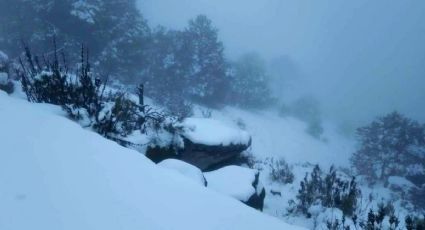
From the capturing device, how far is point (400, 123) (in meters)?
23.8

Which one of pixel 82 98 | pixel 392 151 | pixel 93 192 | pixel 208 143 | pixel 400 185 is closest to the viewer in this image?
pixel 93 192

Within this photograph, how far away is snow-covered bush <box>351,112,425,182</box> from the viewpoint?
22547 mm

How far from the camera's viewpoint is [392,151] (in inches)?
928

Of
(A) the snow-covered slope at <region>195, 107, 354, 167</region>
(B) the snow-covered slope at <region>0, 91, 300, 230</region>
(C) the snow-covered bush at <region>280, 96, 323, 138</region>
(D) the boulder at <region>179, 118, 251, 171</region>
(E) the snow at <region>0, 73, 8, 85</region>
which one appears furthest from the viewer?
(C) the snow-covered bush at <region>280, 96, 323, 138</region>

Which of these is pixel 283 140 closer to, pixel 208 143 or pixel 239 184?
pixel 208 143

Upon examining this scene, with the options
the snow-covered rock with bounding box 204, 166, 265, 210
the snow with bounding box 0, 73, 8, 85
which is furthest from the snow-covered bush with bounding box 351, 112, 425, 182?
the snow with bounding box 0, 73, 8, 85

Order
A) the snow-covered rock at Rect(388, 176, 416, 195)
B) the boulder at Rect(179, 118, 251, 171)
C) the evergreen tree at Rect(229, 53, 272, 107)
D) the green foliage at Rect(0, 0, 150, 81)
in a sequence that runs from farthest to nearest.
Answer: the evergreen tree at Rect(229, 53, 272, 107), the green foliage at Rect(0, 0, 150, 81), the snow-covered rock at Rect(388, 176, 416, 195), the boulder at Rect(179, 118, 251, 171)

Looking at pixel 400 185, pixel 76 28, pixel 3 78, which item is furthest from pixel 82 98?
pixel 400 185

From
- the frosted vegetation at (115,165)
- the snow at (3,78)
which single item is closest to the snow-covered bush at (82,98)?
the frosted vegetation at (115,165)

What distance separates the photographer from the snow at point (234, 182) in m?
4.72

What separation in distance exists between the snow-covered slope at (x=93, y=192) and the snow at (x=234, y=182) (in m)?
2.37

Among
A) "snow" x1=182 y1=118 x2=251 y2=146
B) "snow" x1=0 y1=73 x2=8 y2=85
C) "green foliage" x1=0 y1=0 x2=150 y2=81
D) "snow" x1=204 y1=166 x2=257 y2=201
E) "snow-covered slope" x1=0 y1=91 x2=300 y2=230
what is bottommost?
"snow" x1=204 y1=166 x2=257 y2=201

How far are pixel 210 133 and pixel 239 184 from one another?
7.21 ft

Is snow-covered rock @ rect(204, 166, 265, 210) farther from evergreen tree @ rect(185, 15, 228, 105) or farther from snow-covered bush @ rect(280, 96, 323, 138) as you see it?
snow-covered bush @ rect(280, 96, 323, 138)
